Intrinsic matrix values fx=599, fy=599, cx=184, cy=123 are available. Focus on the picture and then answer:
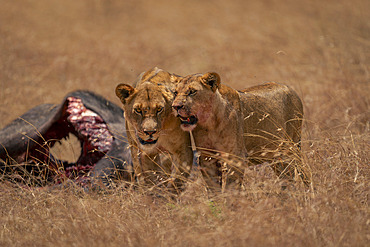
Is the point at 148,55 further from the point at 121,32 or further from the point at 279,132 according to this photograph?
the point at 279,132

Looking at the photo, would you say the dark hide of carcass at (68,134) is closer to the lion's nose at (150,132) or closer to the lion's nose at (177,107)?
the lion's nose at (150,132)

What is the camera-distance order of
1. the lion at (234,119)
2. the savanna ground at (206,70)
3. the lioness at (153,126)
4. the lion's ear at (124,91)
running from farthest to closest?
the lion's ear at (124,91) < the lioness at (153,126) < the lion at (234,119) < the savanna ground at (206,70)

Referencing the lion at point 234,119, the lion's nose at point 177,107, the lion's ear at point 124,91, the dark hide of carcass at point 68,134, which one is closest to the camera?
the lion's nose at point 177,107

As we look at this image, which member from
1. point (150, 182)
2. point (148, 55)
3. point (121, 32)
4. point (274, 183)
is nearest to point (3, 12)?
point (121, 32)

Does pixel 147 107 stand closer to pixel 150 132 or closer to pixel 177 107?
pixel 150 132

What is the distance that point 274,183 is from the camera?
4.32m

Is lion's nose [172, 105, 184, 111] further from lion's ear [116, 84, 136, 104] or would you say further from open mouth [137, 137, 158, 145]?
lion's ear [116, 84, 136, 104]

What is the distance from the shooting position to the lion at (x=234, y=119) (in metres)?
4.48

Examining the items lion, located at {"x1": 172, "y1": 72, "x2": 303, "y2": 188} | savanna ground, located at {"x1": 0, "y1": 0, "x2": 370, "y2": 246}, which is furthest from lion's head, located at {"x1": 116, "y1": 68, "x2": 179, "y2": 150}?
savanna ground, located at {"x1": 0, "y1": 0, "x2": 370, "y2": 246}

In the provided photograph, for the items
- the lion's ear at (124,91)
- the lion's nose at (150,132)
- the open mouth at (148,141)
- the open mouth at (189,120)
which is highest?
the lion's ear at (124,91)

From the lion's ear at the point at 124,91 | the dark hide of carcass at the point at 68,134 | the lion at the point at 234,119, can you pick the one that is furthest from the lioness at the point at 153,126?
the dark hide of carcass at the point at 68,134

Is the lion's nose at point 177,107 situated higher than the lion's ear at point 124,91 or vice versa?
the lion's ear at point 124,91

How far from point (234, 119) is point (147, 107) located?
69 cm

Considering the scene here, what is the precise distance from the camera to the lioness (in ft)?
15.1
